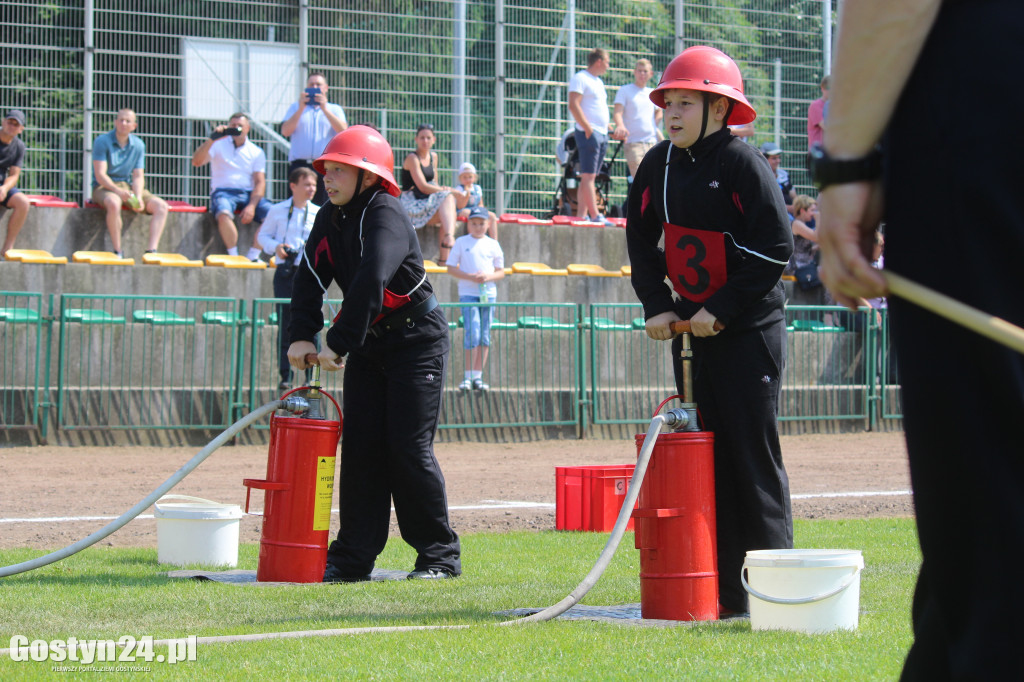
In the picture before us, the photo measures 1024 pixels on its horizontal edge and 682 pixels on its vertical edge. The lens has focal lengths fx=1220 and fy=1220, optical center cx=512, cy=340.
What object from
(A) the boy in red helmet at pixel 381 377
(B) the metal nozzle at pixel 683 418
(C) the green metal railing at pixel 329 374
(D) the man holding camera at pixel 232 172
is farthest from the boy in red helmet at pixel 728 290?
(D) the man holding camera at pixel 232 172

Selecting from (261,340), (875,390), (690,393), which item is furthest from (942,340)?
(875,390)

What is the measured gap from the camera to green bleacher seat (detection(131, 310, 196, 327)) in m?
13.4

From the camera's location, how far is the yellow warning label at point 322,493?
6.12 meters

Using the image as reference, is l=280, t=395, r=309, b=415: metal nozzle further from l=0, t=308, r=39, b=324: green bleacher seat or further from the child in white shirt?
the child in white shirt

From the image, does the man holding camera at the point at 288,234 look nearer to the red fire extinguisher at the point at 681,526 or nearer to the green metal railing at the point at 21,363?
the green metal railing at the point at 21,363

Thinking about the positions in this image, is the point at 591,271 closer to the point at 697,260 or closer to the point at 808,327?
the point at 808,327

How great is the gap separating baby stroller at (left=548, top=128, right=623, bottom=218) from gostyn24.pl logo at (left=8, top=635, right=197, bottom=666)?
1429 cm

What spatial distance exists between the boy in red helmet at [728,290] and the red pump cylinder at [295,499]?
191 centimetres

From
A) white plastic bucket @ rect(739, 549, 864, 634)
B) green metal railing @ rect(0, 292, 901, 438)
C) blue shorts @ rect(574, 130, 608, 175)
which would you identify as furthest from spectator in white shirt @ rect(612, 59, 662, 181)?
white plastic bucket @ rect(739, 549, 864, 634)

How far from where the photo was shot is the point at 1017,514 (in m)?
→ 1.91

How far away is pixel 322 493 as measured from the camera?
6.14 metres

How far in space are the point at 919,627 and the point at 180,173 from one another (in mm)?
15488

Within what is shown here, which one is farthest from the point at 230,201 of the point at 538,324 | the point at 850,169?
the point at 850,169

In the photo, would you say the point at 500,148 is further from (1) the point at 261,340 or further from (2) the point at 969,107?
(2) the point at 969,107
